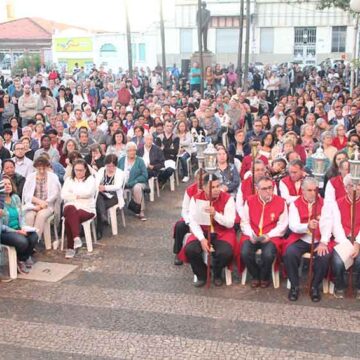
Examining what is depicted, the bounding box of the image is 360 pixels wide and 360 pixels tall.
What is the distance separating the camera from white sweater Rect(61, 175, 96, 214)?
8.00 m

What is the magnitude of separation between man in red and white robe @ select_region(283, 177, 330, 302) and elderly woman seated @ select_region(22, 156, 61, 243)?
3.43 metres

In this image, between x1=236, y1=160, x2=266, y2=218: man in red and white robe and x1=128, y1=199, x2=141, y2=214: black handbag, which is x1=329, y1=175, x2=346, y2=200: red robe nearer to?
x1=236, y1=160, x2=266, y2=218: man in red and white robe

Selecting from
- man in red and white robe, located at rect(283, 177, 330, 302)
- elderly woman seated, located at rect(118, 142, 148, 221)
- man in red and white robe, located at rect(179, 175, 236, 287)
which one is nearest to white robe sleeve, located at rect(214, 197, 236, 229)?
man in red and white robe, located at rect(179, 175, 236, 287)

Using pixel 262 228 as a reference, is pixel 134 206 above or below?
below

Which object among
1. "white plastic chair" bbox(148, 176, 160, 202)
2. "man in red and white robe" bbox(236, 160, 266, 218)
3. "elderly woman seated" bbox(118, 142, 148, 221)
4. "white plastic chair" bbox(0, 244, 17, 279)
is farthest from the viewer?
"white plastic chair" bbox(148, 176, 160, 202)

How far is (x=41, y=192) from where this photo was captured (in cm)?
813

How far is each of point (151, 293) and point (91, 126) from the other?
6.37 metres

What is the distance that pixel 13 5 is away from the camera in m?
72.8

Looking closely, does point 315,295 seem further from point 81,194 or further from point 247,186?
point 81,194

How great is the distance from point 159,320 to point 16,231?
90.4 inches

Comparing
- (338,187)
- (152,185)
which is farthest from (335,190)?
(152,185)

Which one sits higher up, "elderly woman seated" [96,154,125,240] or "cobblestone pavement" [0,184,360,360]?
"elderly woman seated" [96,154,125,240]

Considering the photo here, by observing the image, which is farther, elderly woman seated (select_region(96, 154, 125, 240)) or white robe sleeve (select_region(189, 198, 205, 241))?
elderly woman seated (select_region(96, 154, 125, 240))

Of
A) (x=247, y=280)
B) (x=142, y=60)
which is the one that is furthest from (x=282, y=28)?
(x=247, y=280)
